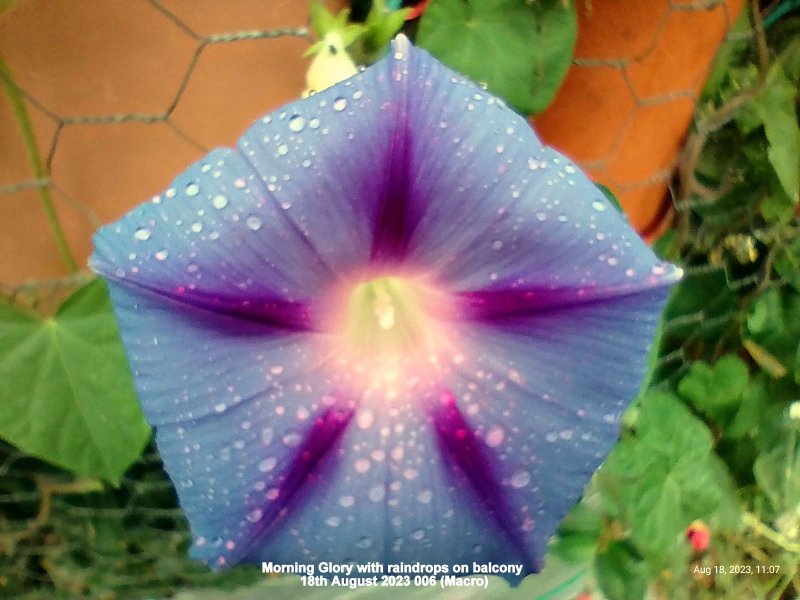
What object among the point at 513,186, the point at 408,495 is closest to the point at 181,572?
the point at 408,495

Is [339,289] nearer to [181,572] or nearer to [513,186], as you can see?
[513,186]

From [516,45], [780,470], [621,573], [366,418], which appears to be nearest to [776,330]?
[780,470]

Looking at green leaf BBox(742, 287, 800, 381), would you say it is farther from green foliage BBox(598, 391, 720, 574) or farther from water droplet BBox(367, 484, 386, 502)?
water droplet BBox(367, 484, 386, 502)

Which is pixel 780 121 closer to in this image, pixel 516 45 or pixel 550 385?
pixel 516 45

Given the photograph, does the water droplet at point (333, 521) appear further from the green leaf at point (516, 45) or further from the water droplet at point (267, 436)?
the green leaf at point (516, 45)

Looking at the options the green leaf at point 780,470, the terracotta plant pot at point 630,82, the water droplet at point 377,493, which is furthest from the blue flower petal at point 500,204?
the green leaf at point 780,470

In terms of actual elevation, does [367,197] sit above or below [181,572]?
above

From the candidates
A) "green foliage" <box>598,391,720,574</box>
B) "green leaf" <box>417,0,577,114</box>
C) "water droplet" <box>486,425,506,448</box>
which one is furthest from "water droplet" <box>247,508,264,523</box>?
"green foliage" <box>598,391,720,574</box>
